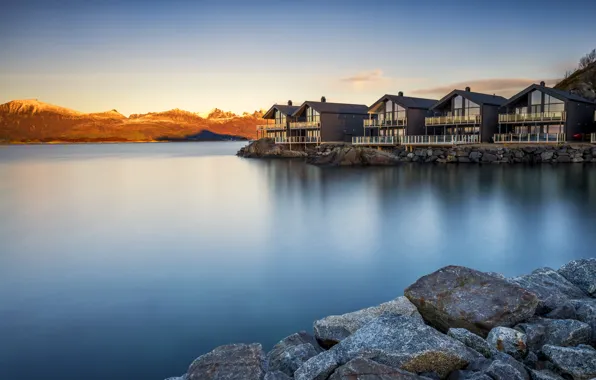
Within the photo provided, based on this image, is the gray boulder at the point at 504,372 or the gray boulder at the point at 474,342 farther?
the gray boulder at the point at 474,342

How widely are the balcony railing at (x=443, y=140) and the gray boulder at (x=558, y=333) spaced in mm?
38135

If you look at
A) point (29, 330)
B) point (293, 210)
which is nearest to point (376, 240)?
point (293, 210)

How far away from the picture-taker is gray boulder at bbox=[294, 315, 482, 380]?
4.00m

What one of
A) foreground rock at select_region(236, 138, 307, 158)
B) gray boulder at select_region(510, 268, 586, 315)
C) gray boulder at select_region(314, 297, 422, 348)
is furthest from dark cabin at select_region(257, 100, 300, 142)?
gray boulder at select_region(314, 297, 422, 348)

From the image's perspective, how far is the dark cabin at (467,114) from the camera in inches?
1617

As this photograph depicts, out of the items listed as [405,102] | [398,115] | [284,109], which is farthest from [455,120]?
[284,109]

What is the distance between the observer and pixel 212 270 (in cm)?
977

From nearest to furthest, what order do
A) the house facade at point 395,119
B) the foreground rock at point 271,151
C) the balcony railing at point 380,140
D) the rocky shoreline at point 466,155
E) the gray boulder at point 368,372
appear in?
the gray boulder at point 368,372 < the rocky shoreline at point 466,155 < the balcony railing at point 380,140 < the house facade at point 395,119 < the foreground rock at point 271,151

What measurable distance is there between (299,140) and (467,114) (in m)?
19.4

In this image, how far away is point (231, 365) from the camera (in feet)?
14.3

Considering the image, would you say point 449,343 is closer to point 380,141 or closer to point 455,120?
point 455,120

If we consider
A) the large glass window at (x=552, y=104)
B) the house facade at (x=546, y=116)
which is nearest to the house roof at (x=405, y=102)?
the house facade at (x=546, y=116)

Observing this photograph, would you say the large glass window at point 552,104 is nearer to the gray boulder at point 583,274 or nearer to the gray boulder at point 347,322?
the gray boulder at point 583,274

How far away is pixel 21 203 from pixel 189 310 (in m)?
17.9
